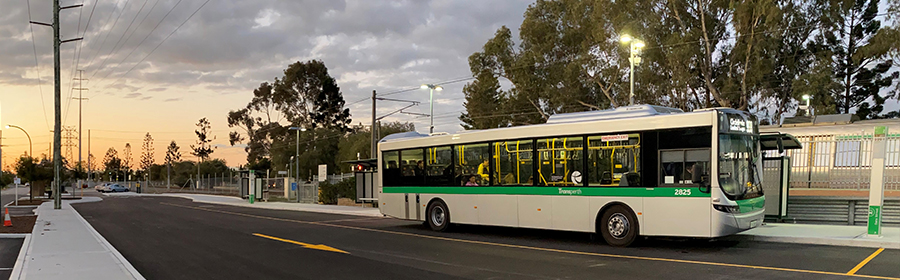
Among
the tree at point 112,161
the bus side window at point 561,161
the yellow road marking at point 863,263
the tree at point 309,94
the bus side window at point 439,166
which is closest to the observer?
the yellow road marking at point 863,263

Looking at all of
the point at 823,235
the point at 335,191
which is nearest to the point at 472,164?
the point at 823,235

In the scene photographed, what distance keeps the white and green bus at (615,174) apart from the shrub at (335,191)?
20.0 metres

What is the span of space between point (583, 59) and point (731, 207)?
2933cm

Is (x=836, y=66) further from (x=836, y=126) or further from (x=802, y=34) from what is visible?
(x=836, y=126)

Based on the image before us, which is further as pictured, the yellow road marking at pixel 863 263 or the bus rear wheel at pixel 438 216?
the bus rear wheel at pixel 438 216

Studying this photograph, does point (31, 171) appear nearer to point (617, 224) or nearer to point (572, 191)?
point (572, 191)

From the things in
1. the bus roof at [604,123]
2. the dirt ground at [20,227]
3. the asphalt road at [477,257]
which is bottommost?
the dirt ground at [20,227]

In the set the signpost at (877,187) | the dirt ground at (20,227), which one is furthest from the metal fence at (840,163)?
the dirt ground at (20,227)

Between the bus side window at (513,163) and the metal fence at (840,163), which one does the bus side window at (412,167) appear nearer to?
the bus side window at (513,163)

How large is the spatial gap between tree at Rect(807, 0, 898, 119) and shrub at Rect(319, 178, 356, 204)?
2676 centimetres

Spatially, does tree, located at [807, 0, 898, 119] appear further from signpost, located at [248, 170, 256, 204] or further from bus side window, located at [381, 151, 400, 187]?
signpost, located at [248, 170, 256, 204]

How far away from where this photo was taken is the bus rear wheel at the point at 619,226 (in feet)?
42.9

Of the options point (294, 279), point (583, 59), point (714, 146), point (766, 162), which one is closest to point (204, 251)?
point (294, 279)

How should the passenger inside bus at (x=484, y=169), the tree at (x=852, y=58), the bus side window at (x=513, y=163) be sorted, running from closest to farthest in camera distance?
the bus side window at (x=513, y=163) → the passenger inside bus at (x=484, y=169) → the tree at (x=852, y=58)
